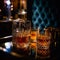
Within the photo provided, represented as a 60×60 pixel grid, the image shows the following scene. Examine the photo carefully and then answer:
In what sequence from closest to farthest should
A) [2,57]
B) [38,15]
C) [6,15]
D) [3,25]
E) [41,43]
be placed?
[41,43], [2,57], [38,15], [3,25], [6,15]

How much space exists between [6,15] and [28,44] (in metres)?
4.31

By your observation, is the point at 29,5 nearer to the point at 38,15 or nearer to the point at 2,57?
the point at 38,15

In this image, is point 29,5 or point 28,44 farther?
point 29,5

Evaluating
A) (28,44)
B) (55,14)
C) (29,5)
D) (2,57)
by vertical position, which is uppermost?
(29,5)

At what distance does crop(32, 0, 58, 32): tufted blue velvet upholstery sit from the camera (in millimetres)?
3053

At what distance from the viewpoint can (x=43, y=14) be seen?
3.33 m

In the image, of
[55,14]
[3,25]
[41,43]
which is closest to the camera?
[41,43]

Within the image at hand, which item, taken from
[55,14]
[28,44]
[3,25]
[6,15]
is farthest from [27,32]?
[6,15]

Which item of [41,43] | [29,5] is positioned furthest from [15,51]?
[29,5]

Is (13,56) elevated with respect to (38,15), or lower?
lower

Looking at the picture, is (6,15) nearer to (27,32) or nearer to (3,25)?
(3,25)

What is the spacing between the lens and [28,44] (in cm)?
105

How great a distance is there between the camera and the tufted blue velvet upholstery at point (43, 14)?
3053mm

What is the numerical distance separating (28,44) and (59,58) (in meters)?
0.24
